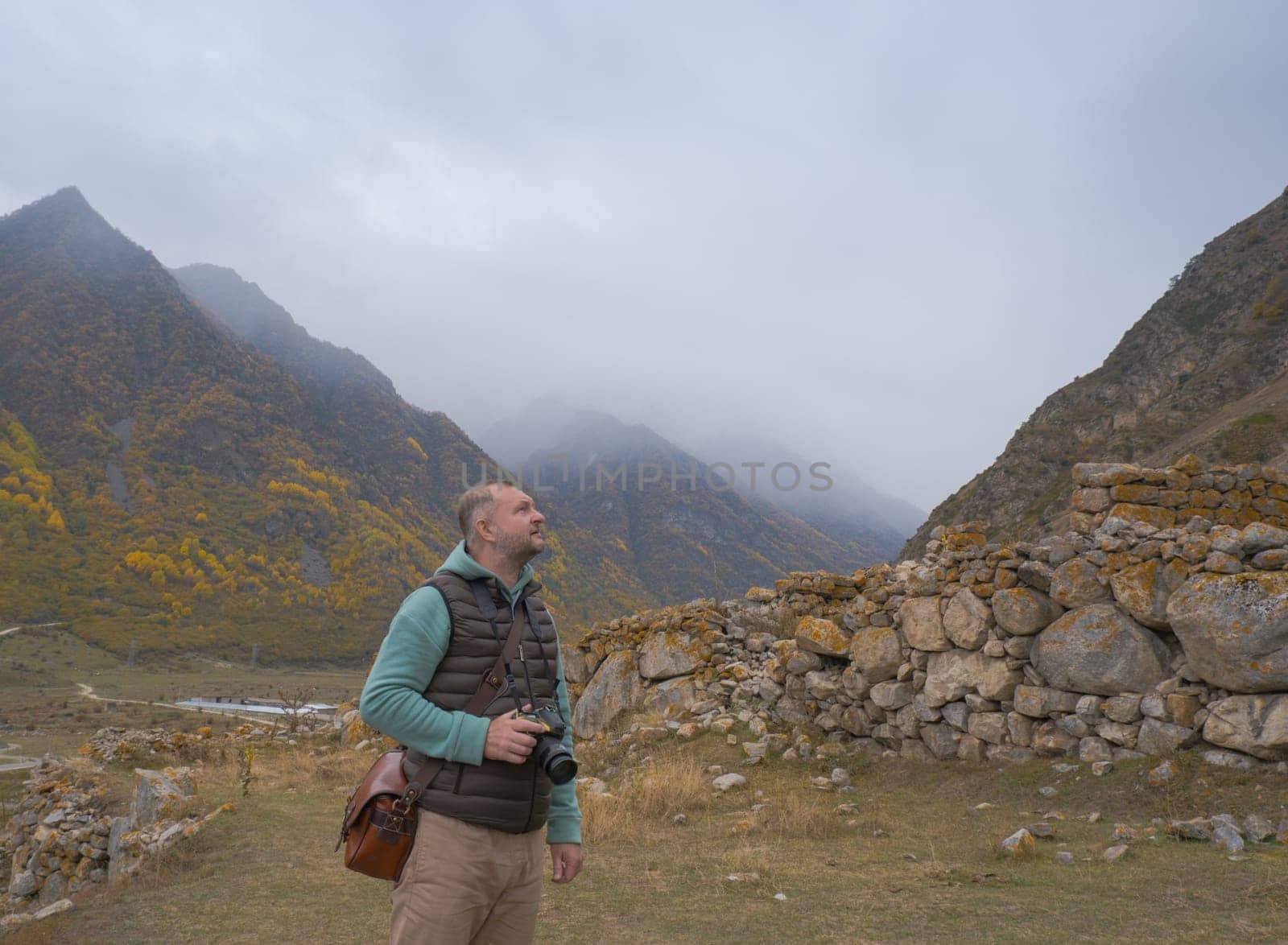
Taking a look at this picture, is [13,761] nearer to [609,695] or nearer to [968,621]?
[609,695]

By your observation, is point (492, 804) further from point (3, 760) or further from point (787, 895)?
point (3, 760)

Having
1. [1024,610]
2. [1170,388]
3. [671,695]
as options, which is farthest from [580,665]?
[1170,388]

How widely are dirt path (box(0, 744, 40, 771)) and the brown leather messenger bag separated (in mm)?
20790

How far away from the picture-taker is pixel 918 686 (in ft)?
29.5

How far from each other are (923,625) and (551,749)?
756 cm

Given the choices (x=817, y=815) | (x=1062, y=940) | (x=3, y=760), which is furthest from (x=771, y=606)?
(x=3, y=760)

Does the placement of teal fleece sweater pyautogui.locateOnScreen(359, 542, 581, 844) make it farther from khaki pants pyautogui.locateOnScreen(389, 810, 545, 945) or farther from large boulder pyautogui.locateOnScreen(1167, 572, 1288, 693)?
large boulder pyautogui.locateOnScreen(1167, 572, 1288, 693)

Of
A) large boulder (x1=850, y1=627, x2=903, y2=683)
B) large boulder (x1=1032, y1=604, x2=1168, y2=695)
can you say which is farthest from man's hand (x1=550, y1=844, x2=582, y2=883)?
large boulder (x1=850, y1=627, x2=903, y2=683)

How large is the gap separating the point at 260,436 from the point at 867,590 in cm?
8671

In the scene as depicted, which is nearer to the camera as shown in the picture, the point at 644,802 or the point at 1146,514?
the point at 644,802

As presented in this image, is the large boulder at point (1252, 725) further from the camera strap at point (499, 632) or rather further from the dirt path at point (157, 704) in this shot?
the dirt path at point (157, 704)

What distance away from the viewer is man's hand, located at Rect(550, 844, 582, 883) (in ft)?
9.45

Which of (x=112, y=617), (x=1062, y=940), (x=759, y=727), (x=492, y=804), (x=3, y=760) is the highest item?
(x=492, y=804)

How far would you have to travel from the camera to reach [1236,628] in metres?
6.39
